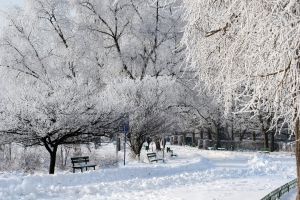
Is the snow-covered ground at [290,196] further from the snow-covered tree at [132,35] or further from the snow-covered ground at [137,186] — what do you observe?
the snow-covered tree at [132,35]

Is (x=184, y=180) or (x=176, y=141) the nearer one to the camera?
(x=184, y=180)

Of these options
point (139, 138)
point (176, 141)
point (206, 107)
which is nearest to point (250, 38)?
point (139, 138)

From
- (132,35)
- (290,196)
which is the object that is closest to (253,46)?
(290,196)

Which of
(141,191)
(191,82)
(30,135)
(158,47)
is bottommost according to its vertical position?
(141,191)

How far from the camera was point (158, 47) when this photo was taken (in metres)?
35.2

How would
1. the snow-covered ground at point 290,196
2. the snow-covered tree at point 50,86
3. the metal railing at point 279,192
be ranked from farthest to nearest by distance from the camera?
1. the snow-covered tree at point 50,86
2. the snow-covered ground at point 290,196
3. the metal railing at point 279,192

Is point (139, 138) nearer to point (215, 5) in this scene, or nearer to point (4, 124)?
point (4, 124)

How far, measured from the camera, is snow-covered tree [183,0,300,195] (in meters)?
7.30

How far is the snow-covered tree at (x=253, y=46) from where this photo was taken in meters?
7.30

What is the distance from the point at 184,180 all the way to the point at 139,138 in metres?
11.5

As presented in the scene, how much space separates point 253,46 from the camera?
782 centimetres

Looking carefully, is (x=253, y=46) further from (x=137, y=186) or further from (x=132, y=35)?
(x=132, y=35)

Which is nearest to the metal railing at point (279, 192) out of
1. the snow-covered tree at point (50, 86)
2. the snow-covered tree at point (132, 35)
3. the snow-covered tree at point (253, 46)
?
the snow-covered tree at point (253, 46)

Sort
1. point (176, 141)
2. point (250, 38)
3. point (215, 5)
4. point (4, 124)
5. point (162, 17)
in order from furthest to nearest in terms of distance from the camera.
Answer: point (176, 141)
point (162, 17)
point (4, 124)
point (215, 5)
point (250, 38)
